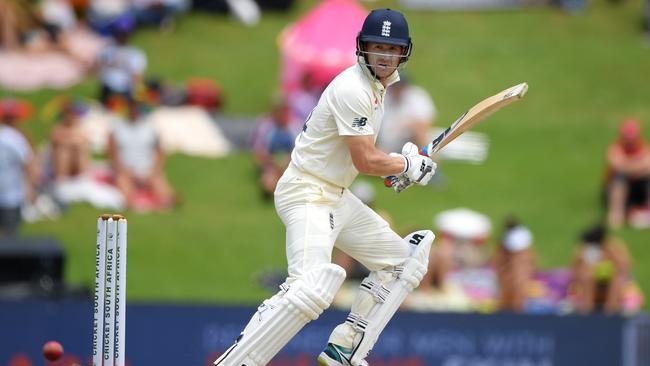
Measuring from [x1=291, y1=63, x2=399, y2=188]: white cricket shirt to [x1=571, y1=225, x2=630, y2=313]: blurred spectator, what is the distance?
21.3 feet

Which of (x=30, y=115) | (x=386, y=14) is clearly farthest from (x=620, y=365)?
(x=30, y=115)

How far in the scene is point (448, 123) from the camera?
19797 millimetres

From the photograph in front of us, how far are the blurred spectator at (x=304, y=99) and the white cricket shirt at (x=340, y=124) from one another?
8.68m

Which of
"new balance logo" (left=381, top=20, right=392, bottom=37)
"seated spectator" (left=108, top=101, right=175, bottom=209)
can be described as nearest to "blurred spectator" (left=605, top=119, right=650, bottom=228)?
"seated spectator" (left=108, top=101, right=175, bottom=209)

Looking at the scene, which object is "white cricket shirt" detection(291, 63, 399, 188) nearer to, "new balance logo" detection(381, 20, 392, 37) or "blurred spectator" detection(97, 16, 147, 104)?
"new balance logo" detection(381, 20, 392, 37)

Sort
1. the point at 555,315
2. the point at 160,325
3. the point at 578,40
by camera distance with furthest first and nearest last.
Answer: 1. the point at 578,40
2. the point at 555,315
3. the point at 160,325

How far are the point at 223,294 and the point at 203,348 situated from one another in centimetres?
275

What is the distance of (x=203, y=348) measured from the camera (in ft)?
40.6

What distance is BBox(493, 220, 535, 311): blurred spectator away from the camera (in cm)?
1430

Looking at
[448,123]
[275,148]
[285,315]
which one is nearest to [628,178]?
[448,123]

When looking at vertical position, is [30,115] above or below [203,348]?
above

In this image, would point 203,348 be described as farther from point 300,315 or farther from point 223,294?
point 300,315

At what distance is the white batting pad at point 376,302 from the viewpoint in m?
8.38

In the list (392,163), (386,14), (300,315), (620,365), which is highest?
(386,14)
